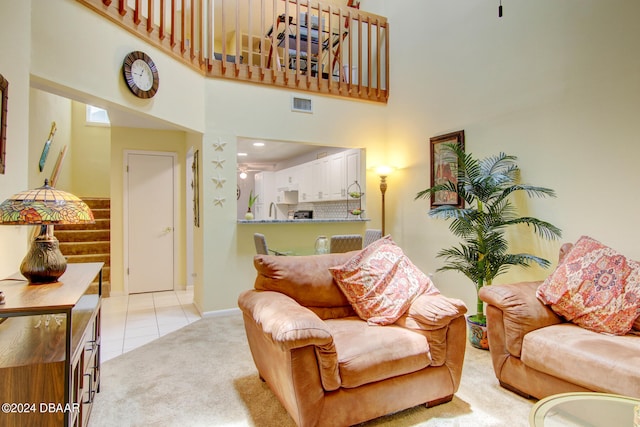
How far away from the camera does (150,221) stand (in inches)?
200

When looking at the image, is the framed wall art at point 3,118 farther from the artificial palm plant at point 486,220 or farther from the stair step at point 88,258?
the stair step at point 88,258

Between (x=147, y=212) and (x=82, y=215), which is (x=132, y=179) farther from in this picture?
(x=82, y=215)

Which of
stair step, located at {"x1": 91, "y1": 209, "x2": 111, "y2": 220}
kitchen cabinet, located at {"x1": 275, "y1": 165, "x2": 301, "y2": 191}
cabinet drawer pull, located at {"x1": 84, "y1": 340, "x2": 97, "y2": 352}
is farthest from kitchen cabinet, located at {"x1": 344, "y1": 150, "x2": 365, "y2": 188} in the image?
stair step, located at {"x1": 91, "y1": 209, "x2": 111, "y2": 220}

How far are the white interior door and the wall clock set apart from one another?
2057 millimetres

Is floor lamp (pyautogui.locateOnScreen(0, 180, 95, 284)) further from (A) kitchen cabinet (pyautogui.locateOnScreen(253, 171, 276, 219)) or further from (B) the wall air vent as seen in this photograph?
(A) kitchen cabinet (pyautogui.locateOnScreen(253, 171, 276, 219))

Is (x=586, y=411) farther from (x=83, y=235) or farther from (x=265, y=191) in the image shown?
(x=265, y=191)

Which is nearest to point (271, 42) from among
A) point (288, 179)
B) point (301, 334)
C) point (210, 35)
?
point (210, 35)

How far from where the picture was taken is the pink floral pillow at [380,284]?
2.21 m

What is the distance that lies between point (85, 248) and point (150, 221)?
3.52 ft

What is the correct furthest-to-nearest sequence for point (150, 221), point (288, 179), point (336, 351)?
1. point (288, 179)
2. point (150, 221)
3. point (336, 351)

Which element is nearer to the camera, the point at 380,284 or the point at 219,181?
the point at 380,284

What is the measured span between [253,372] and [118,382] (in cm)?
94

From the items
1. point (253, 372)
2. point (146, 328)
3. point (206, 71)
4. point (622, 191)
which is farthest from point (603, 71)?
point (146, 328)

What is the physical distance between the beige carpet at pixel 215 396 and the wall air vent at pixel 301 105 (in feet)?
9.44
